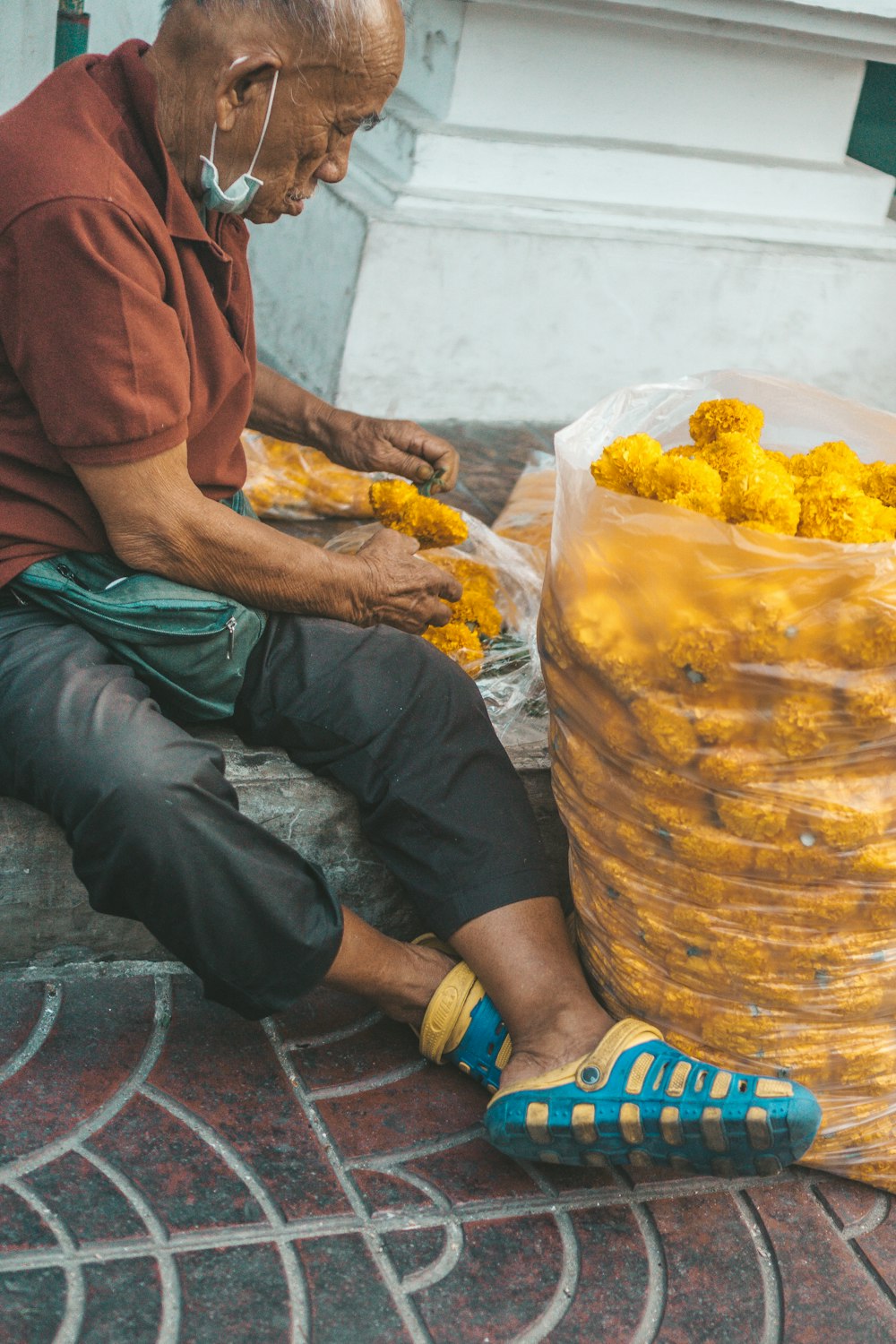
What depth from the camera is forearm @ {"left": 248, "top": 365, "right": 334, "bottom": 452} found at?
2398 millimetres

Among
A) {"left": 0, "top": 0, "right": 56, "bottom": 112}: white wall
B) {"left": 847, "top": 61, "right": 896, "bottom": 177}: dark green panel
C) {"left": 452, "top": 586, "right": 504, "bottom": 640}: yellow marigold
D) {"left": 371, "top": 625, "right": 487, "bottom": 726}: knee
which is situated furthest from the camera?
{"left": 847, "top": 61, "right": 896, "bottom": 177}: dark green panel

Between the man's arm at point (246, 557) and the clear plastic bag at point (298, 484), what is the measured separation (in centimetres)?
83

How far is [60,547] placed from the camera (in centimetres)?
179

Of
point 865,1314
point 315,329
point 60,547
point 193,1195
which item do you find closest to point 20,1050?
point 193,1195

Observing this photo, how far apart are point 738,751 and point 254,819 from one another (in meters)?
0.76

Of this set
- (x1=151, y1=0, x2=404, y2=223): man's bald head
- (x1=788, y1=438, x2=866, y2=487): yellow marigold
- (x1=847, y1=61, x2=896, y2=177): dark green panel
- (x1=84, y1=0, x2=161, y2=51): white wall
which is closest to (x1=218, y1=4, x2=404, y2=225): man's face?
(x1=151, y1=0, x2=404, y2=223): man's bald head

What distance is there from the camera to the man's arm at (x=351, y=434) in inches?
93.8

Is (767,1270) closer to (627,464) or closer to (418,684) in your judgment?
(418,684)

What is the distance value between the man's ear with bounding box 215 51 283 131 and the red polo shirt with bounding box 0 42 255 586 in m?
0.09

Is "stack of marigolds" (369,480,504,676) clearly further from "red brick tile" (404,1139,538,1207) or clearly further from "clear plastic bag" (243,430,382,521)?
"red brick tile" (404,1139,538,1207)

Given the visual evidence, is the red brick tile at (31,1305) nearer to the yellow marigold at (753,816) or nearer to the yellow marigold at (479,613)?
the yellow marigold at (753,816)

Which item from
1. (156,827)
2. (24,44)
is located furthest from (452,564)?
(24,44)

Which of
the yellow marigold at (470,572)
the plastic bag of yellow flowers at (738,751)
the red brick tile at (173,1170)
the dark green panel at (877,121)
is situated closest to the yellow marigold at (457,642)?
the yellow marigold at (470,572)

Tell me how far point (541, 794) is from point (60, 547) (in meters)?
0.89
